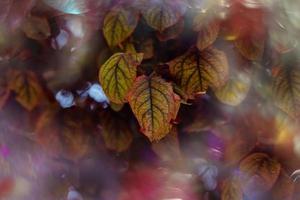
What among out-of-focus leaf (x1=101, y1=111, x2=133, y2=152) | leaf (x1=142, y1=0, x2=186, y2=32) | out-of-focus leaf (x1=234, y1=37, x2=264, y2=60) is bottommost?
out-of-focus leaf (x1=101, y1=111, x2=133, y2=152)

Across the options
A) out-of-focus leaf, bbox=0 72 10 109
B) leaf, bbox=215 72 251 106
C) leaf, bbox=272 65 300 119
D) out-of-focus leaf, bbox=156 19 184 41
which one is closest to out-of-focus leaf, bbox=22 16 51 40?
out-of-focus leaf, bbox=0 72 10 109

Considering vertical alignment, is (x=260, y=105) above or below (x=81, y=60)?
below

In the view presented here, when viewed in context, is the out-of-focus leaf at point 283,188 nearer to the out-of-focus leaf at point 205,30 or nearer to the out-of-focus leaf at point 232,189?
the out-of-focus leaf at point 232,189

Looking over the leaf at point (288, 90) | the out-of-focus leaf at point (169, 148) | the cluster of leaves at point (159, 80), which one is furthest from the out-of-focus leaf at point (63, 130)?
the leaf at point (288, 90)

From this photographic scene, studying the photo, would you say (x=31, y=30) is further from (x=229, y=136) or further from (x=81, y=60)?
(x=229, y=136)

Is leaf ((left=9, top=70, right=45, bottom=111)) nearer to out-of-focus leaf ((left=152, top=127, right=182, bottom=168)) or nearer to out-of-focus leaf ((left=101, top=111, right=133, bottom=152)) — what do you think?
out-of-focus leaf ((left=101, top=111, right=133, bottom=152))

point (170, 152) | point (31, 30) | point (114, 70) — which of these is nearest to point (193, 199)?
point (170, 152)

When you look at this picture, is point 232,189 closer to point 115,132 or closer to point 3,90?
point 115,132
